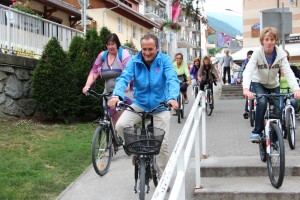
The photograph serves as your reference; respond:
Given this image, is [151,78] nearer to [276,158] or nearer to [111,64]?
[276,158]

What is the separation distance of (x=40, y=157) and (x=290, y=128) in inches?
154

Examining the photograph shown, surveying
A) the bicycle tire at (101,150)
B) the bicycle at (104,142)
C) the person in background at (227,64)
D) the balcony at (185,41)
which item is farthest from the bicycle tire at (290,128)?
the balcony at (185,41)

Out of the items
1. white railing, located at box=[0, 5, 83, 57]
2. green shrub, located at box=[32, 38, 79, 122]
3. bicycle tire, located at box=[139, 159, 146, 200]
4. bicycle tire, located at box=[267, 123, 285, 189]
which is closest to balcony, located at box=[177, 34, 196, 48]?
white railing, located at box=[0, 5, 83, 57]

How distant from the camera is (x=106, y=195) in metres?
5.75

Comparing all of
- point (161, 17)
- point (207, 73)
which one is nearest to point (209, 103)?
point (207, 73)

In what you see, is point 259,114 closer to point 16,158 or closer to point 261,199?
point 261,199

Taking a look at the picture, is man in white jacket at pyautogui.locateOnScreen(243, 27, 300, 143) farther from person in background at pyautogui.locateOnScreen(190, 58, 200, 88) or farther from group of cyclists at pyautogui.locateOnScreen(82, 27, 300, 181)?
person in background at pyautogui.locateOnScreen(190, 58, 200, 88)

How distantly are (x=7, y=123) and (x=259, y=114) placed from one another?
5.97 meters

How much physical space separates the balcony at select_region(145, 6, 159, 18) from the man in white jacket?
177 feet

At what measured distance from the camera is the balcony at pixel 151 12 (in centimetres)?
5933

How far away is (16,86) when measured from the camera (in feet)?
35.3

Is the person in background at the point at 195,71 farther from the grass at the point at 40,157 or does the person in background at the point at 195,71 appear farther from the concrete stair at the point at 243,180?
the concrete stair at the point at 243,180

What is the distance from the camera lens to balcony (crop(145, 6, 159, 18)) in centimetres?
5933

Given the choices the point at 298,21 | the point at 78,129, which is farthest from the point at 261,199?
the point at 298,21
